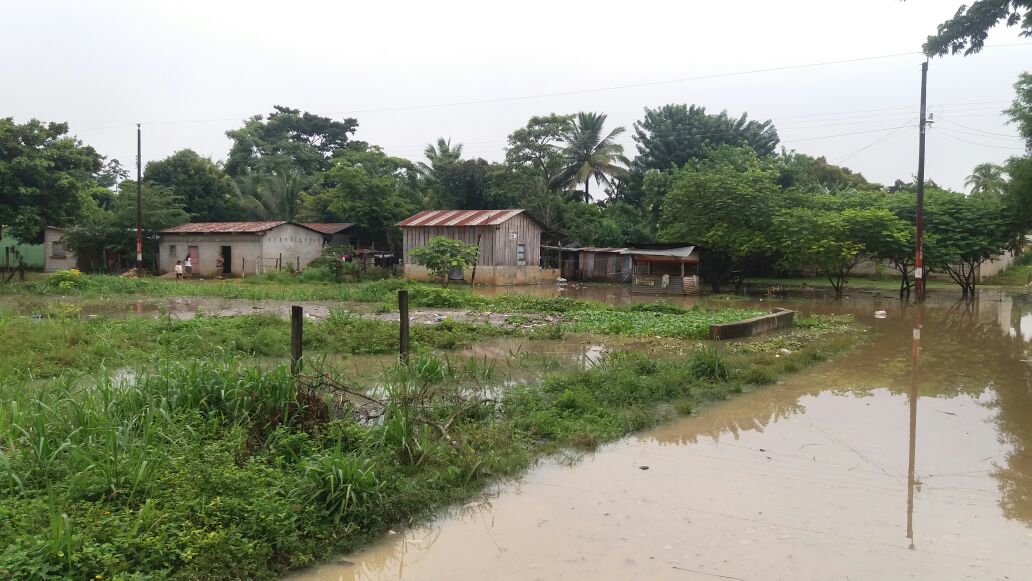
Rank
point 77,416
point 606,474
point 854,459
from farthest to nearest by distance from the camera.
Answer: point 854,459
point 606,474
point 77,416

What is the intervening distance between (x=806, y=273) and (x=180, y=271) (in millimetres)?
33876

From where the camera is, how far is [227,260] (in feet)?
112

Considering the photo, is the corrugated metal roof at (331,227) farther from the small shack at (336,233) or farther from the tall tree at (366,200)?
the tall tree at (366,200)

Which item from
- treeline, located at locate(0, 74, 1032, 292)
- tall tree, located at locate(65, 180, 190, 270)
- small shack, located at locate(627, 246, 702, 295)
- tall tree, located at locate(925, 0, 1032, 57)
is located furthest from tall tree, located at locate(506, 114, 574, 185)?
tall tree, located at locate(925, 0, 1032, 57)

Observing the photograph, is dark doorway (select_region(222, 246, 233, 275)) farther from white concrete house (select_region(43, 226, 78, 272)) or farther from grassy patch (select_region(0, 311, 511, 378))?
grassy patch (select_region(0, 311, 511, 378))

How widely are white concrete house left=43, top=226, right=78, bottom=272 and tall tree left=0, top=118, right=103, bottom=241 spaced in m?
10.1

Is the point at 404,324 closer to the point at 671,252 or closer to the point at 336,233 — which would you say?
the point at 671,252

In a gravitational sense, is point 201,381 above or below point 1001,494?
above

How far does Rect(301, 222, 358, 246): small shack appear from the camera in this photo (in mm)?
36819

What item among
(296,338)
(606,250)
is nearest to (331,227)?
(606,250)

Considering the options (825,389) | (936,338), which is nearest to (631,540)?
(825,389)

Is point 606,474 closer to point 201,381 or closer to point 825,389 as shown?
point 201,381

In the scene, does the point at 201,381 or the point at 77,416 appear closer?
the point at 77,416

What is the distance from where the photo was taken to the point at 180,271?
32406 mm
